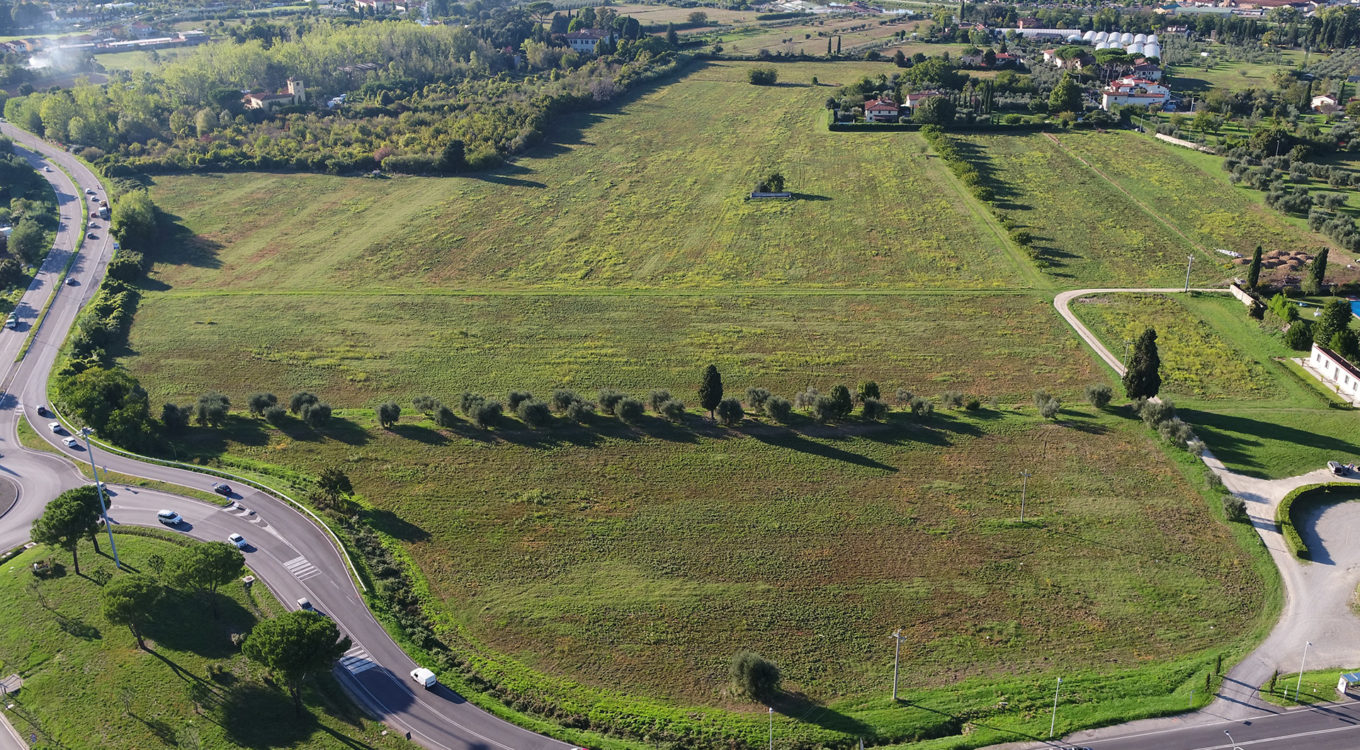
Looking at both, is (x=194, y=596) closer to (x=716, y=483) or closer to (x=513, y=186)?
(x=716, y=483)

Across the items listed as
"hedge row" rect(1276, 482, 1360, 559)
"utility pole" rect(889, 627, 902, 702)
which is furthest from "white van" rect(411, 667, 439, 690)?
"hedge row" rect(1276, 482, 1360, 559)

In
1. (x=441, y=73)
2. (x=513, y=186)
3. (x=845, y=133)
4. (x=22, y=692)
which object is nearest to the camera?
(x=22, y=692)

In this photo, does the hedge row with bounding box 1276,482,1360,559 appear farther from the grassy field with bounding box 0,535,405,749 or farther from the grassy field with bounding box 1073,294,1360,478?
the grassy field with bounding box 0,535,405,749

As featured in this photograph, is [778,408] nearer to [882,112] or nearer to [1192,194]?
[1192,194]

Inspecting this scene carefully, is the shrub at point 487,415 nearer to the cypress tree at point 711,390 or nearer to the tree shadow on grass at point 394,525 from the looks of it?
the tree shadow on grass at point 394,525

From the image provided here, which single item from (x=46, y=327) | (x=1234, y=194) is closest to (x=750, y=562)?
(x=46, y=327)

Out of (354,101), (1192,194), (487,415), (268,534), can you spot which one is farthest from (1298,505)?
(354,101)

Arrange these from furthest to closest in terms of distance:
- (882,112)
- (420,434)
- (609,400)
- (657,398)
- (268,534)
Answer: (882,112) < (657,398) < (609,400) < (420,434) < (268,534)
